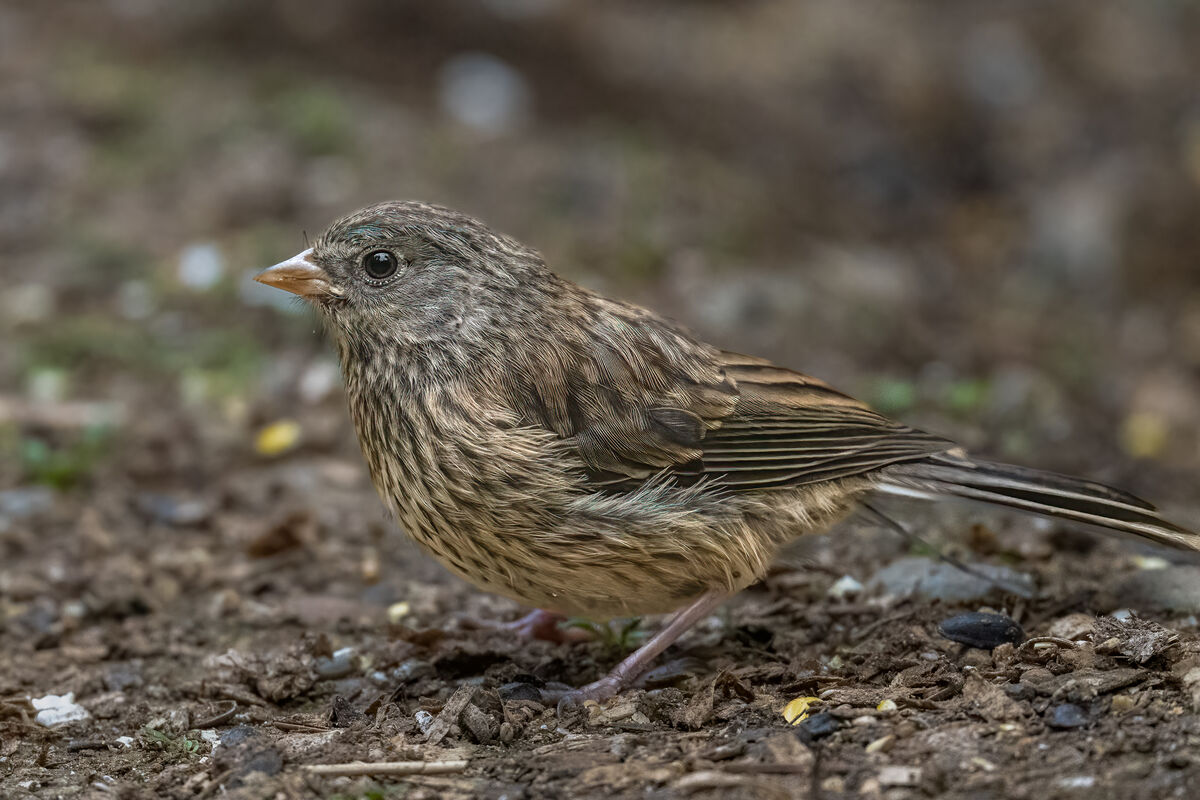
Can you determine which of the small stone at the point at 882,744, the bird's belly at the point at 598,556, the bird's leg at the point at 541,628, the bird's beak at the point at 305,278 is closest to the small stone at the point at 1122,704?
the small stone at the point at 882,744

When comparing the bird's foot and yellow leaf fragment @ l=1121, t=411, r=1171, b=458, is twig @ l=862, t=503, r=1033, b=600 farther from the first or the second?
yellow leaf fragment @ l=1121, t=411, r=1171, b=458

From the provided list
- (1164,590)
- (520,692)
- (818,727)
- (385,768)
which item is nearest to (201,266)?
(520,692)

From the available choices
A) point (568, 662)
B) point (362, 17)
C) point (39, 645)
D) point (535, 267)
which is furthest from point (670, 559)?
point (362, 17)

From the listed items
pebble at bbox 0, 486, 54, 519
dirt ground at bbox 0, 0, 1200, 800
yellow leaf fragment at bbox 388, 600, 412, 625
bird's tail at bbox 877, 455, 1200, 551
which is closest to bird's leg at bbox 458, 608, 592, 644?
dirt ground at bbox 0, 0, 1200, 800

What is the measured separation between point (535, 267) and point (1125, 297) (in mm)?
5371

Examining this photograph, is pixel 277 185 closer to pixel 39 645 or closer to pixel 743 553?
pixel 39 645

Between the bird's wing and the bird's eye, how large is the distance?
57cm

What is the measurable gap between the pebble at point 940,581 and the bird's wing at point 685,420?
1.87 ft

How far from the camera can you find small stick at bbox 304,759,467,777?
11.1 feet

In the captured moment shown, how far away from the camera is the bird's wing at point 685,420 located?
4.04m

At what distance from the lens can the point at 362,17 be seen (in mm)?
9477

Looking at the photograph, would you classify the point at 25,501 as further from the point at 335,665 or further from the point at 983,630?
the point at 983,630

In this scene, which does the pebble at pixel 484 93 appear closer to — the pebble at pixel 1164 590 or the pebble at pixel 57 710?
the pebble at pixel 57 710

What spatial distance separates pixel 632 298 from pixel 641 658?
330 centimetres
